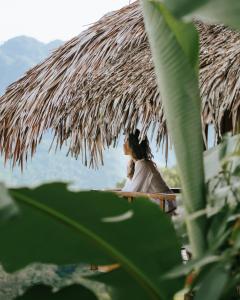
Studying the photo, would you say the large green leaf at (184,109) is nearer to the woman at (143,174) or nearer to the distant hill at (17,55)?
the woman at (143,174)

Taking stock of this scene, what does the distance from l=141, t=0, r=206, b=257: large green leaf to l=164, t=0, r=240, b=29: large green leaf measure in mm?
22

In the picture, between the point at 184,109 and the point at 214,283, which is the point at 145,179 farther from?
the point at 214,283

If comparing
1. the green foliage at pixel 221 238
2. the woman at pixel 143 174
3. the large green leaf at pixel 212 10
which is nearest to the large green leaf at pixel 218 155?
the green foliage at pixel 221 238

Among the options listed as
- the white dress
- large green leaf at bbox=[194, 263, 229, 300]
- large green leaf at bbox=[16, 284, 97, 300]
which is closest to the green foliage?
large green leaf at bbox=[194, 263, 229, 300]

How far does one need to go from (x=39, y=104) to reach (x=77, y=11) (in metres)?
73.7

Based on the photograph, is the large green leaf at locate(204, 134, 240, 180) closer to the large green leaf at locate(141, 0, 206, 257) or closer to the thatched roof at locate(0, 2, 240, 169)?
the large green leaf at locate(141, 0, 206, 257)

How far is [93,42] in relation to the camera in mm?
4383

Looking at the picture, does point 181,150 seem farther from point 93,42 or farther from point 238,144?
point 93,42

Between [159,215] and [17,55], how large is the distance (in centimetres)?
9617

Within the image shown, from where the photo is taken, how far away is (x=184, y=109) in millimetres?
747

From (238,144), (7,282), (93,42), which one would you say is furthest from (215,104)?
(238,144)

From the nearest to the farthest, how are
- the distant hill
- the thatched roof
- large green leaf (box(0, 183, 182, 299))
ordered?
large green leaf (box(0, 183, 182, 299)) → the thatched roof → the distant hill

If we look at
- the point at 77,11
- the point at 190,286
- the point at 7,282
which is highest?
the point at 77,11

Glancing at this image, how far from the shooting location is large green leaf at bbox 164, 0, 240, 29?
0.71 metres
